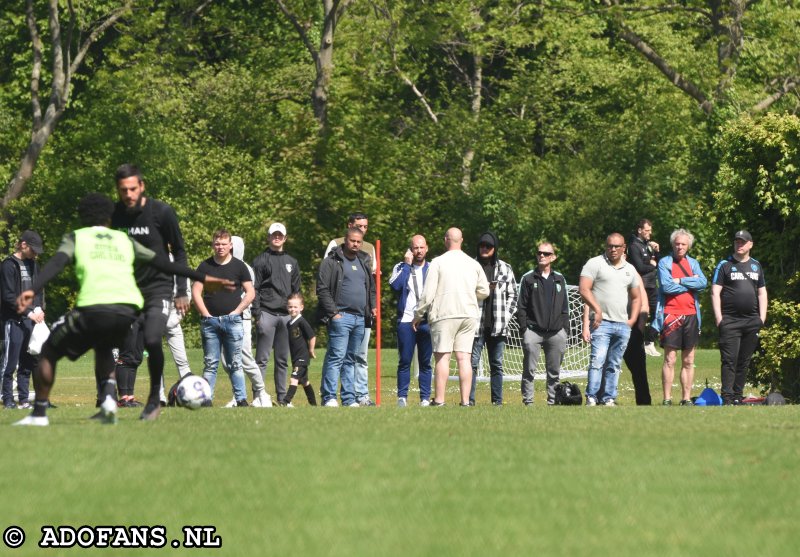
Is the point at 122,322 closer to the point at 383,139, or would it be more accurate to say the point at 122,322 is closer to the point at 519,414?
the point at 519,414

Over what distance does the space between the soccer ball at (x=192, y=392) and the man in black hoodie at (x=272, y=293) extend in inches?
190

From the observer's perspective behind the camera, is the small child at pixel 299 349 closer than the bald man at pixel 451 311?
No

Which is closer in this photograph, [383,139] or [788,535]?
[788,535]

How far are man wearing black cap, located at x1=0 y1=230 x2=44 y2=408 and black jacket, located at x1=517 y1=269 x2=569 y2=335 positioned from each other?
5.83 metres

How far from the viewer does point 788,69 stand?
36.9m

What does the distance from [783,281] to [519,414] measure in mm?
6971

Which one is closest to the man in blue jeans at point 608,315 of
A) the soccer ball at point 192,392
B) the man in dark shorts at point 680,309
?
the man in dark shorts at point 680,309

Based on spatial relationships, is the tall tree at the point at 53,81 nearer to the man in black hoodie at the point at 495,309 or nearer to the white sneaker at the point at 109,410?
the man in black hoodie at the point at 495,309

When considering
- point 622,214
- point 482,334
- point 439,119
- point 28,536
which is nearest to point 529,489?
point 28,536

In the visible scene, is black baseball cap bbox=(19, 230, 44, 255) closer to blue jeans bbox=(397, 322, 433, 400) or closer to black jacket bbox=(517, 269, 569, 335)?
blue jeans bbox=(397, 322, 433, 400)

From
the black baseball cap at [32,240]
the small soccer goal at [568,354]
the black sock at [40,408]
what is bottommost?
the small soccer goal at [568,354]

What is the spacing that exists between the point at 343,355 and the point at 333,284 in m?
0.85

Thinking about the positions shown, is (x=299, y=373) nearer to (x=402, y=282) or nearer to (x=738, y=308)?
(x=402, y=282)

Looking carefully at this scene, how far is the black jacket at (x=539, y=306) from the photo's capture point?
1906 cm
